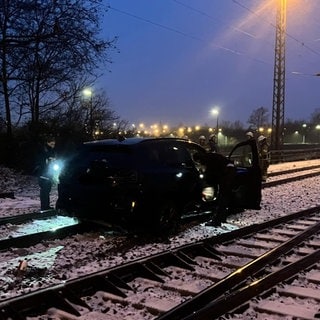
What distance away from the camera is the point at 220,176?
409 inches

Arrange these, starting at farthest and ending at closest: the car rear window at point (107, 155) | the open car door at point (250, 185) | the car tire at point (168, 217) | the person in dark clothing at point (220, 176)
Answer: the open car door at point (250, 185) < the person in dark clothing at point (220, 176) < the car tire at point (168, 217) < the car rear window at point (107, 155)

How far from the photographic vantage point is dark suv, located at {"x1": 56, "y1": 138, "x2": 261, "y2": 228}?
8258 mm

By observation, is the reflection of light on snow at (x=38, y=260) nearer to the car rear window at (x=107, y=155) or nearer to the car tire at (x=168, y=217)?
the car rear window at (x=107, y=155)

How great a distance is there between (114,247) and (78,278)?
88.9 inches

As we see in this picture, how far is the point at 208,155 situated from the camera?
10.4m

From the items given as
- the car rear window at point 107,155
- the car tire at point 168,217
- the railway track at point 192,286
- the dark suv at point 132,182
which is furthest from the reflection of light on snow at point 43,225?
the railway track at point 192,286

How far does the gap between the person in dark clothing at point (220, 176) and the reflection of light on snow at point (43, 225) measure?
2.80m

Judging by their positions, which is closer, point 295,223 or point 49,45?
point 295,223

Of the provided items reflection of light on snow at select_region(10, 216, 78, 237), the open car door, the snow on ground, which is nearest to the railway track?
the snow on ground

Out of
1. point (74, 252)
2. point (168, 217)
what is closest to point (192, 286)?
point (74, 252)

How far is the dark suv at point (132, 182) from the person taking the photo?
8.26 meters

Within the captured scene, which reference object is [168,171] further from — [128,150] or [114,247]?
[114,247]

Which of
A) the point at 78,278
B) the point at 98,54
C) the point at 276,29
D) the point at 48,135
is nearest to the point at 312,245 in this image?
the point at 78,278

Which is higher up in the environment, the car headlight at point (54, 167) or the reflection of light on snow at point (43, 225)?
the car headlight at point (54, 167)
